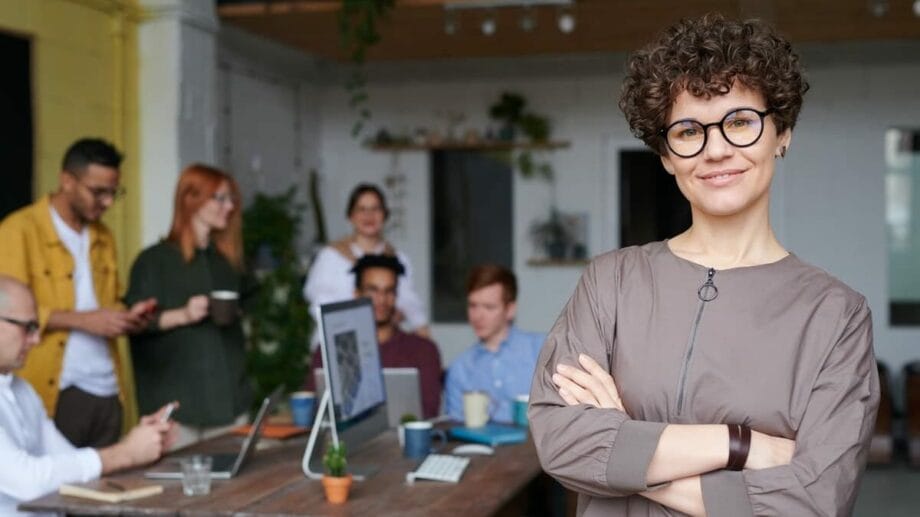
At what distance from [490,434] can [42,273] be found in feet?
5.31

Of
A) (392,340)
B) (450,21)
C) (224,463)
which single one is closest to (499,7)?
(450,21)

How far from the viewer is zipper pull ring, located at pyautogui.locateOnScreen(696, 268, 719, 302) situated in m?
1.58

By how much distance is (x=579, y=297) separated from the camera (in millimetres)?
1670

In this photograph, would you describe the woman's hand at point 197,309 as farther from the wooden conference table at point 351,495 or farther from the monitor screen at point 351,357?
the monitor screen at point 351,357

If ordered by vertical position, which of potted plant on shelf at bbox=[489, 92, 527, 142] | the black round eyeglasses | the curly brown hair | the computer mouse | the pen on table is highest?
potted plant on shelf at bbox=[489, 92, 527, 142]

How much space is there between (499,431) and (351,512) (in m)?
1.06

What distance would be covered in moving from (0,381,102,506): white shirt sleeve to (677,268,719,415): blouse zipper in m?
1.75

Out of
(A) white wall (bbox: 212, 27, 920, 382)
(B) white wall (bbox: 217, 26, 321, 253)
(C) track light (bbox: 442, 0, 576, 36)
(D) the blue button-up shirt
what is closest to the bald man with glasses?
(D) the blue button-up shirt

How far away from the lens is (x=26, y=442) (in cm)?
276

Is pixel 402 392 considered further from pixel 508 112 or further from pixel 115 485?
pixel 508 112

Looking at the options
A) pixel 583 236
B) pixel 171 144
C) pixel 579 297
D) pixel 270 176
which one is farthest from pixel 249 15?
pixel 579 297

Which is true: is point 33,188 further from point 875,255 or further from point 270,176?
point 875,255

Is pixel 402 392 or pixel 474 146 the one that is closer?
pixel 402 392

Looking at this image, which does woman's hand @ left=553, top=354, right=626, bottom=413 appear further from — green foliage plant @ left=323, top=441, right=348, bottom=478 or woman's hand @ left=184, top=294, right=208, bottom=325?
woman's hand @ left=184, top=294, right=208, bottom=325
